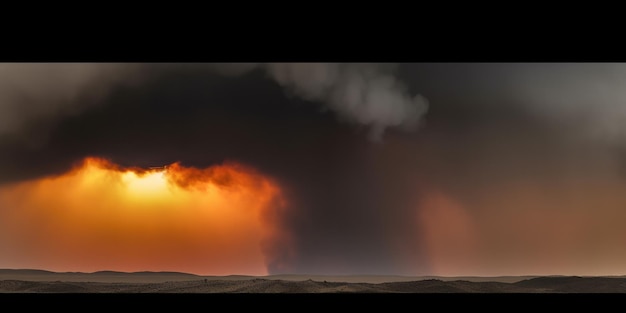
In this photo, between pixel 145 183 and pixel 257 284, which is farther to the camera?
pixel 145 183

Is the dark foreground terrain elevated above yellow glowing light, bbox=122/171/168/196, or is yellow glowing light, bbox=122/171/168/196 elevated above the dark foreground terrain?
yellow glowing light, bbox=122/171/168/196

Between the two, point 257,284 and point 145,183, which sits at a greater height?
point 145,183

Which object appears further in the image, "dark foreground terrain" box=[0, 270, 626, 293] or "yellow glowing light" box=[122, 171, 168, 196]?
"yellow glowing light" box=[122, 171, 168, 196]

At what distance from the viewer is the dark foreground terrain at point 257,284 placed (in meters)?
4.45

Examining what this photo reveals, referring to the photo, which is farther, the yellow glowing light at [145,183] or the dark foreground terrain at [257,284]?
the yellow glowing light at [145,183]

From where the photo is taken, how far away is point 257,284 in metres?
4.59

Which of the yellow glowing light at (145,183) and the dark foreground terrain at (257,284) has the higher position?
the yellow glowing light at (145,183)

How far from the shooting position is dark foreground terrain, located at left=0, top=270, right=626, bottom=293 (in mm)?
4453
